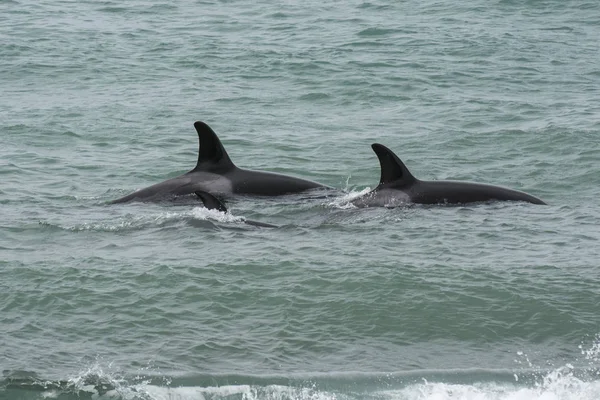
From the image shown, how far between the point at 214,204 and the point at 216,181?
1871mm

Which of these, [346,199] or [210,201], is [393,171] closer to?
[346,199]

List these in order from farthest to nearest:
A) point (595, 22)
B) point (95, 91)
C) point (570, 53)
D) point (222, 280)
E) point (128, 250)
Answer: point (595, 22)
point (570, 53)
point (95, 91)
point (128, 250)
point (222, 280)

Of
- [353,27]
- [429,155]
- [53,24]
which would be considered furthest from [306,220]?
[53,24]

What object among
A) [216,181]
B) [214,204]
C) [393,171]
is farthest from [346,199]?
[214,204]

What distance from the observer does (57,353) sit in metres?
12.4

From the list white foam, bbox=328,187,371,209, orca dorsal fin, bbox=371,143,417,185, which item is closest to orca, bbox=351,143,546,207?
orca dorsal fin, bbox=371,143,417,185

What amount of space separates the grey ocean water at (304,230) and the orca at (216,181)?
0.44 metres

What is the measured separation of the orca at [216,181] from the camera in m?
18.8

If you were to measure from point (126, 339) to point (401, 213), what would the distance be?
604cm

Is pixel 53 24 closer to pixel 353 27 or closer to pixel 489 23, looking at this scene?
pixel 353 27

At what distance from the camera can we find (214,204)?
17281 millimetres

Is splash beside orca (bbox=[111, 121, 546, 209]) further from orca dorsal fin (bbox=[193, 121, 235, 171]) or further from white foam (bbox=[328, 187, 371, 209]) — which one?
white foam (bbox=[328, 187, 371, 209])

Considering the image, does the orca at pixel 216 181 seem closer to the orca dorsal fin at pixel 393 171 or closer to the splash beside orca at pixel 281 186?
the splash beside orca at pixel 281 186

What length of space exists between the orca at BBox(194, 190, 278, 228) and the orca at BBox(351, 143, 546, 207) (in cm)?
187
